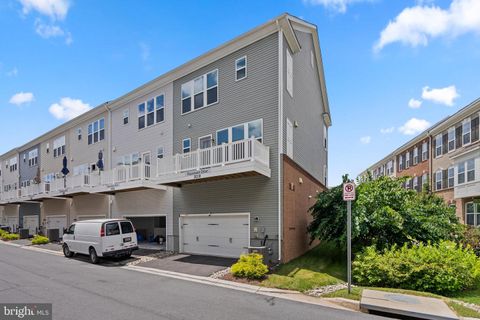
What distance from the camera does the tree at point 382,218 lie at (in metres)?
12.2

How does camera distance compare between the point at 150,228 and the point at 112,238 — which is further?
the point at 150,228

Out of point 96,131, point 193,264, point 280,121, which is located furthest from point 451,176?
point 96,131

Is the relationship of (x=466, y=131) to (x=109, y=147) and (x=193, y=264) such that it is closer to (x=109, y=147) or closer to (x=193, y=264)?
(x=193, y=264)

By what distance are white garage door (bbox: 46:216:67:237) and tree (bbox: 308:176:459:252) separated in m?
23.6

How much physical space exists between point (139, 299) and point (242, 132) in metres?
8.74

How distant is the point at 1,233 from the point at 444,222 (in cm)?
3768

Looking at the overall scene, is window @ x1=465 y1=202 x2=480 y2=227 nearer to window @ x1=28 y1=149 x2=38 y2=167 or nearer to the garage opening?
the garage opening

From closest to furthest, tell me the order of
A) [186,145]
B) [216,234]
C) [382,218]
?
[382,218], [216,234], [186,145]

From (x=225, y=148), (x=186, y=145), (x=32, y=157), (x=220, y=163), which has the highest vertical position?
(x=32, y=157)

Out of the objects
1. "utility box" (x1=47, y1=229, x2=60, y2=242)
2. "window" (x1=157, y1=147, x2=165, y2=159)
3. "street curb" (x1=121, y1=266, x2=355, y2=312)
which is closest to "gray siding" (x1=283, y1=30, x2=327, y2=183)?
"street curb" (x1=121, y1=266, x2=355, y2=312)

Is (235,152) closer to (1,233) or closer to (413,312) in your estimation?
(413,312)

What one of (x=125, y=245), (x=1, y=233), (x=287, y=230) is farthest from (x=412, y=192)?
(x=1, y=233)
